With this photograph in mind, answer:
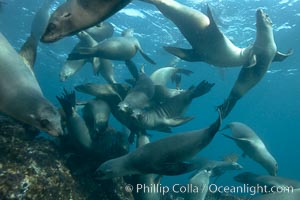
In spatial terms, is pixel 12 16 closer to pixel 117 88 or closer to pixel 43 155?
pixel 117 88

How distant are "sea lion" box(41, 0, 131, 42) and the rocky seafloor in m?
2.14

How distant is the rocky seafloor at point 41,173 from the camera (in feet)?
14.6

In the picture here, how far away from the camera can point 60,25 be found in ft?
12.3

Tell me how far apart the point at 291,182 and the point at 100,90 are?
17.3 feet

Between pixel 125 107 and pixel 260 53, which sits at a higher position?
pixel 260 53

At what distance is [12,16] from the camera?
2344 centimetres

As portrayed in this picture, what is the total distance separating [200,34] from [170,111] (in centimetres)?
197

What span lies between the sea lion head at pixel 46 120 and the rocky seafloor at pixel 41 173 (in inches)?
45.7

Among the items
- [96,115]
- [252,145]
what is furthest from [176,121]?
[252,145]

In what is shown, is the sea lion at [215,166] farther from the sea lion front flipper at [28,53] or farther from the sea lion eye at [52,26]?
the sea lion eye at [52,26]

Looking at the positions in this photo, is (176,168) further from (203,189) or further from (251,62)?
(251,62)

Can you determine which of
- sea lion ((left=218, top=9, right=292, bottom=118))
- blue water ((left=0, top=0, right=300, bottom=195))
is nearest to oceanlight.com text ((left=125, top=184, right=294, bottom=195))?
sea lion ((left=218, top=9, right=292, bottom=118))

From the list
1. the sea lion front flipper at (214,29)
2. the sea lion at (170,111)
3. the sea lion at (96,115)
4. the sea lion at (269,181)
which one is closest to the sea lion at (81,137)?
the sea lion at (96,115)

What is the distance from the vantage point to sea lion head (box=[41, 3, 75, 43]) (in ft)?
12.2
